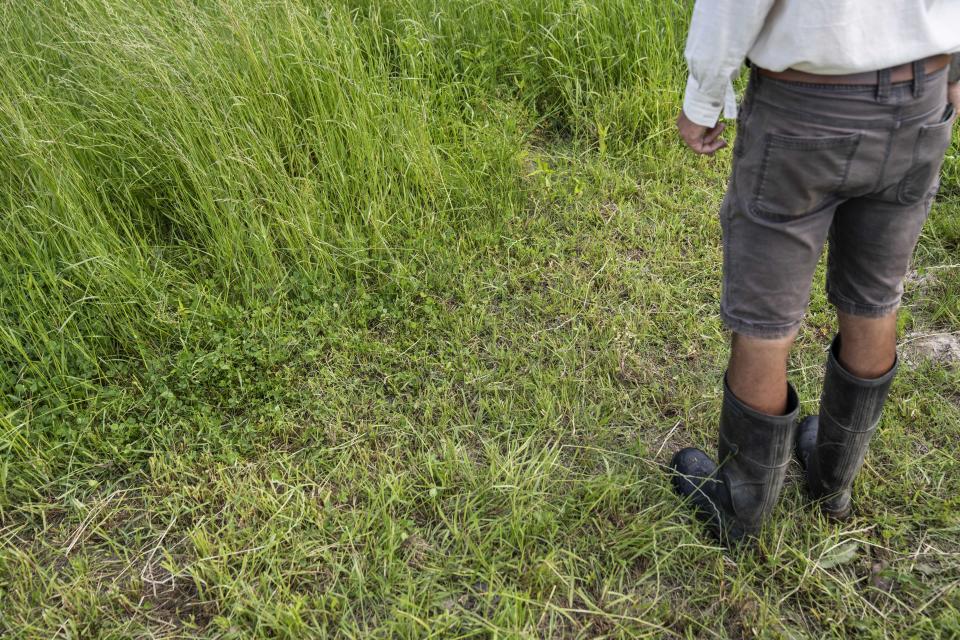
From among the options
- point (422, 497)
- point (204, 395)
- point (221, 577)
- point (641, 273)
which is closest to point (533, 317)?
point (641, 273)

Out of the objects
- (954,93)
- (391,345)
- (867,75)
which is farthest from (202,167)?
(954,93)

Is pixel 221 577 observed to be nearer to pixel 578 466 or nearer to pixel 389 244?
pixel 578 466

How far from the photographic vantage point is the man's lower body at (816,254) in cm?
167

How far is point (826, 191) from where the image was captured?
175 centimetres

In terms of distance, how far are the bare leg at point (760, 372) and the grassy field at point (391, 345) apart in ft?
1.64

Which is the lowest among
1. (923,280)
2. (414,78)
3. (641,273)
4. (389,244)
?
(923,280)

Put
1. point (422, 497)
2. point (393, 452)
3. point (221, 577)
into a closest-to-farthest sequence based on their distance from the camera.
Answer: point (221, 577)
point (422, 497)
point (393, 452)

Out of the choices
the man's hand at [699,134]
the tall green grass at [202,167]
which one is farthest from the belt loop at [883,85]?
the tall green grass at [202,167]

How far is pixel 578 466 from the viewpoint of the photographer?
2.60m

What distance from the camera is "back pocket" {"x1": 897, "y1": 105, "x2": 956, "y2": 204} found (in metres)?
1.71

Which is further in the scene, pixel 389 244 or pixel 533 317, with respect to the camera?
pixel 389 244

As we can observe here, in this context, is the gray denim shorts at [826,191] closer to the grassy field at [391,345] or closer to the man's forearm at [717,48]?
the man's forearm at [717,48]

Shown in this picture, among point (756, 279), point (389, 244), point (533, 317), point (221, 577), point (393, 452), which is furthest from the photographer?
point (389, 244)

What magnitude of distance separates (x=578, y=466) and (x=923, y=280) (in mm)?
1901
